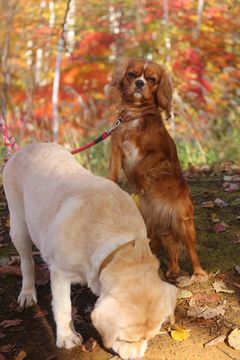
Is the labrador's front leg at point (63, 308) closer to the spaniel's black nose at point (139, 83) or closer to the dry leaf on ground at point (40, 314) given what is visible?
the dry leaf on ground at point (40, 314)

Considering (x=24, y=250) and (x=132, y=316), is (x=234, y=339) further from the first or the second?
(x=24, y=250)

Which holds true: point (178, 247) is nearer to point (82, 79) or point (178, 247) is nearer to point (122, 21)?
point (82, 79)

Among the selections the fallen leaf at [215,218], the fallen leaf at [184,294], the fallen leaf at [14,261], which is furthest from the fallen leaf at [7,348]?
the fallen leaf at [215,218]

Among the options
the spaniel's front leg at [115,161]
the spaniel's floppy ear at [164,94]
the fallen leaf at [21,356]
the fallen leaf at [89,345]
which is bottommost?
the fallen leaf at [21,356]

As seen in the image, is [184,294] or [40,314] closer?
[40,314]

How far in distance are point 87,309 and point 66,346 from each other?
50 centimetres

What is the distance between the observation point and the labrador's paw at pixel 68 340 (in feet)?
9.84

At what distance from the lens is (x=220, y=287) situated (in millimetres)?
3686

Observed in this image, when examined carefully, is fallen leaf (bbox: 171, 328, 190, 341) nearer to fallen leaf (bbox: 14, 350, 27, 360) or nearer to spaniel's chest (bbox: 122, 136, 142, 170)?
fallen leaf (bbox: 14, 350, 27, 360)

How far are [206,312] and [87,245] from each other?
3.94ft

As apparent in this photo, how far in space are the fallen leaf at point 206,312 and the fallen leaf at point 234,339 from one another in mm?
235

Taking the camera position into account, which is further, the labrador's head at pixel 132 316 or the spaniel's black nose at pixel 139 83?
the spaniel's black nose at pixel 139 83

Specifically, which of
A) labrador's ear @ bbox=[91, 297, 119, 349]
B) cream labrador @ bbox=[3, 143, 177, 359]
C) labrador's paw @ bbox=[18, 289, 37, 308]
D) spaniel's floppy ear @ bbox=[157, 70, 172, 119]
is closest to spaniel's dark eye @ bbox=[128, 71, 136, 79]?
spaniel's floppy ear @ bbox=[157, 70, 172, 119]

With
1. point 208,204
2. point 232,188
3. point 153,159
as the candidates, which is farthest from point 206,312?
point 232,188
